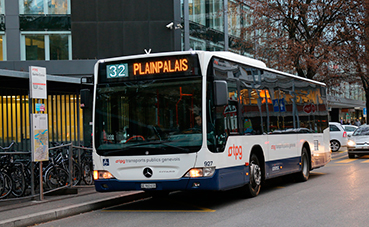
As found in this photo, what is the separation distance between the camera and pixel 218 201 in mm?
10539

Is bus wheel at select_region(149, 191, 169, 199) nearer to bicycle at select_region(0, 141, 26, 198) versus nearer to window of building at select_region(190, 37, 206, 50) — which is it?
bicycle at select_region(0, 141, 26, 198)

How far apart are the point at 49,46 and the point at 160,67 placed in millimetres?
20783

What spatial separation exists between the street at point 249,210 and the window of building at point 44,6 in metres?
19.4

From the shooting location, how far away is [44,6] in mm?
28406

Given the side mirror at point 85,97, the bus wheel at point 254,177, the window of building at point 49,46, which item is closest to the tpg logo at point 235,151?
the bus wheel at point 254,177

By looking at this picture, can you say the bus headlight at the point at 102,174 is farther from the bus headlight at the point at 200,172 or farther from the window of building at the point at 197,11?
the window of building at the point at 197,11

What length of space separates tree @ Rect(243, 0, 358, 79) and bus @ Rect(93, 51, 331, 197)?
1489 cm

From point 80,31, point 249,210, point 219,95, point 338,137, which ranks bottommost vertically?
point 249,210

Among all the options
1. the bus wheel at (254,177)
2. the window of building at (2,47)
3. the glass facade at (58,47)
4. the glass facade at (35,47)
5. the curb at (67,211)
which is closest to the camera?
the curb at (67,211)

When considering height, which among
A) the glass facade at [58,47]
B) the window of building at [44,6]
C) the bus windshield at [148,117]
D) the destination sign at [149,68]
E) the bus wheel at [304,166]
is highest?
the window of building at [44,6]

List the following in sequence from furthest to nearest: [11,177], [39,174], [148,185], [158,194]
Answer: [39,174]
[158,194]
[11,177]
[148,185]

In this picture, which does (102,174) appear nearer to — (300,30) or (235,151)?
(235,151)

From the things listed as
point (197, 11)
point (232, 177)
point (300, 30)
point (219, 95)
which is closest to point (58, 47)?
point (197, 11)

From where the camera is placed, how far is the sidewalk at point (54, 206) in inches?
331
